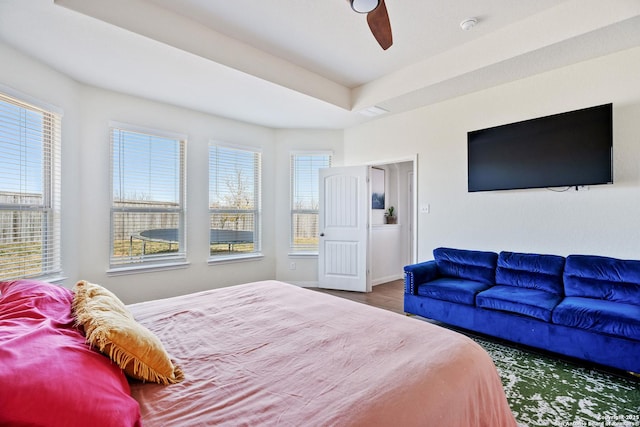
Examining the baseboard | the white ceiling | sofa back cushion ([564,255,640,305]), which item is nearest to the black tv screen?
the white ceiling

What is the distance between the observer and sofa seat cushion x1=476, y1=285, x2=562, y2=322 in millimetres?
2508

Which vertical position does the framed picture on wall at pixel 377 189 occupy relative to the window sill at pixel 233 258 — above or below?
above

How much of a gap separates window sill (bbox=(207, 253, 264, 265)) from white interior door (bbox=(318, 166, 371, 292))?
3.36 ft

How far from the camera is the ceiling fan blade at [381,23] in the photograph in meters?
1.90

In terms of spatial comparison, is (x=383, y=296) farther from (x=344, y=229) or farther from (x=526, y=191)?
(x=526, y=191)

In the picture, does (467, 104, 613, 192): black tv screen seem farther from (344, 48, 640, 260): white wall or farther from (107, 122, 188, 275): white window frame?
(107, 122, 188, 275): white window frame

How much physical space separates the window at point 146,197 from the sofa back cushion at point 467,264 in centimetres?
331

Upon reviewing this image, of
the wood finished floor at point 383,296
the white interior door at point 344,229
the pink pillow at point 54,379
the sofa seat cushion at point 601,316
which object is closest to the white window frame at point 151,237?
the white interior door at point 344,229

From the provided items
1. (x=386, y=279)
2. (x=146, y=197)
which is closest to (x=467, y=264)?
(x=386, y=279)

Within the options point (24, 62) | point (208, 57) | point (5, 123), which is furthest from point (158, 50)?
point (5, 123)

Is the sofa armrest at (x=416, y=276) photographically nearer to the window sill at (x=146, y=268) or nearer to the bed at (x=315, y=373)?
the bed at (x=315, y=373)

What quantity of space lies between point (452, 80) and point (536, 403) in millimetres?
2915

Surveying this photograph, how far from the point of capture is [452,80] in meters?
3.23

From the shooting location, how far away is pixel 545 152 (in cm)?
299
